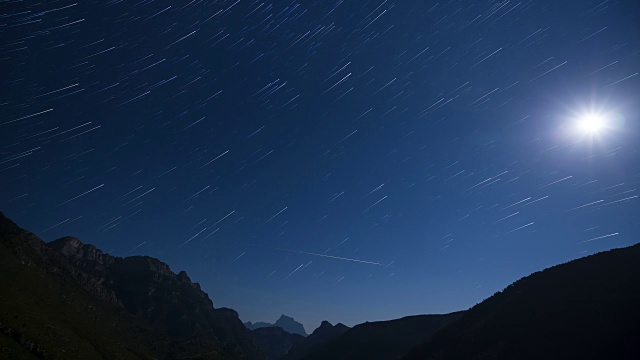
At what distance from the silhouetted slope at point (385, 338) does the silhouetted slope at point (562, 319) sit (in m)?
49.2

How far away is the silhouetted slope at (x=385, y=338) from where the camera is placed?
487 ft

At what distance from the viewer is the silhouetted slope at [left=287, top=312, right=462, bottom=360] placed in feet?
487

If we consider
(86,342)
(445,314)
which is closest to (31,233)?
(86,342)

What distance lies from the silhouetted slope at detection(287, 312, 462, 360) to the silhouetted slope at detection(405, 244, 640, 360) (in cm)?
4920

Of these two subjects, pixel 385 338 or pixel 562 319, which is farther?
pixel 385 338

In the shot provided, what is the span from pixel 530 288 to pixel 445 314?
77.5 meters

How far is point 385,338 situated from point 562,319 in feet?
360

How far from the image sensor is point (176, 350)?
173 metres

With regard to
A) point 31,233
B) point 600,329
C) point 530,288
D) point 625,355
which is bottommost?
point 625,355

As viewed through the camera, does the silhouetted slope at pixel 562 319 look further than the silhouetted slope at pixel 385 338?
No

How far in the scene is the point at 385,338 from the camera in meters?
164

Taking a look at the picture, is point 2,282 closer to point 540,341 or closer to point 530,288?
point 540,341

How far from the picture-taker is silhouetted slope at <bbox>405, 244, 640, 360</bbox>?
58.3m

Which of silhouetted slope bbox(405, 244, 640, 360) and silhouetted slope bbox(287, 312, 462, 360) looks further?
silhouetted slope bbox(287, 312, 462, 360)
